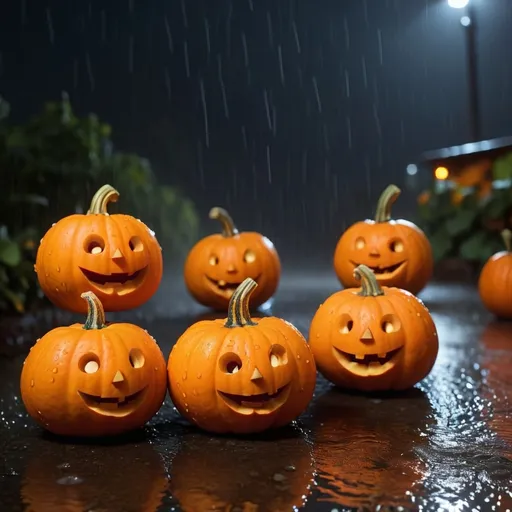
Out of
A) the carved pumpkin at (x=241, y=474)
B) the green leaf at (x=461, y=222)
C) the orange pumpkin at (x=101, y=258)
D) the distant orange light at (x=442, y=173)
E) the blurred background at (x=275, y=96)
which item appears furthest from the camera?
the blurred background at (x=275, y=96)

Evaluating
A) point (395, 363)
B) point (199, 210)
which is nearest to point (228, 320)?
point (395, 363)

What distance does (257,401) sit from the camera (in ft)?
6.47

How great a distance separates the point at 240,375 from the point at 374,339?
55 cm

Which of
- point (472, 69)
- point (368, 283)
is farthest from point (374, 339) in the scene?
point (472, 69)

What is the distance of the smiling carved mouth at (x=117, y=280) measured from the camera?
97.2 inches

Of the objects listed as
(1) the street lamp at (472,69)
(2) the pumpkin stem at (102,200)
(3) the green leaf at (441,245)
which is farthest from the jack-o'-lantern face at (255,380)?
(1) the street lamp at (472,69)

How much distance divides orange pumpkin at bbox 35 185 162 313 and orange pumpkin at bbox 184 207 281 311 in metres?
1.15

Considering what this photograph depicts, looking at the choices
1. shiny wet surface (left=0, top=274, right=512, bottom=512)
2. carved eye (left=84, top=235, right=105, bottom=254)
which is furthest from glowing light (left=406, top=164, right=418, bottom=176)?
carved eye (left=84, top=235, right=105, bottom=254)

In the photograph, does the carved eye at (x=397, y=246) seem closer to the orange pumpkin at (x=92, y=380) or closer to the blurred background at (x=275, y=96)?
the orange pumpkin at (x=92, y=380)

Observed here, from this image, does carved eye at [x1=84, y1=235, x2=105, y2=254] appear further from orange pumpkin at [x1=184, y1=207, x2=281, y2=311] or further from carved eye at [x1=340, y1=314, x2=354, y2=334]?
orange pumpkin at [x1=184, y1=207, x2=281, y2=311]

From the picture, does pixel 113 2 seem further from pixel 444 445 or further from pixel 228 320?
pixel 444 445

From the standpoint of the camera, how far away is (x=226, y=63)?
655 cm

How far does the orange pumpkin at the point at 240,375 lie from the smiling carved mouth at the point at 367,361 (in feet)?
1.21

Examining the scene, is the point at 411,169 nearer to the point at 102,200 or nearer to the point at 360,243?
the point at 360,243
